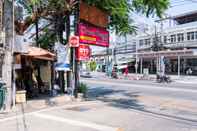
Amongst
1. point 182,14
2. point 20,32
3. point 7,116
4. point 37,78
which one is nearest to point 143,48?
point 182,14

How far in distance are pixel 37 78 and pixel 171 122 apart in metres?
11.5

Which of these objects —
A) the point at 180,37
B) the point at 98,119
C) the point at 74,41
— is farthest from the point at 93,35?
the point at 180,37

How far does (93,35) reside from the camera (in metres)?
20.3

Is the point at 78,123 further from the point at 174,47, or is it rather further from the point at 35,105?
the point at 174,47

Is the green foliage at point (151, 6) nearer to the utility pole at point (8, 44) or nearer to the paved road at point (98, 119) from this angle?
the paved road at point (98, 119)

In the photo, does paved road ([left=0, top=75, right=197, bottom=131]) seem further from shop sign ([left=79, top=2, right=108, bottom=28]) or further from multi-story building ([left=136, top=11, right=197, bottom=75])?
multi-story building ([left=136, top=11, right=197, bottom=75])

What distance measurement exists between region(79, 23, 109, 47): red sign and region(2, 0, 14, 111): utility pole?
4699 millimetres

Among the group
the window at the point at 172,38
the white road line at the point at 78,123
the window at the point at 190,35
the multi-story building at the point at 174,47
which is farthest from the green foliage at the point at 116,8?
the window at the point at 172,38

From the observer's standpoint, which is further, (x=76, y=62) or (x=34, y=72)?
(x=34, y=72)

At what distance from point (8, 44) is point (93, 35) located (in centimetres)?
600

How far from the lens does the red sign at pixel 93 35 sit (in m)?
19.5

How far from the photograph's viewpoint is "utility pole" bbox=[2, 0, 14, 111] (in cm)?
1516

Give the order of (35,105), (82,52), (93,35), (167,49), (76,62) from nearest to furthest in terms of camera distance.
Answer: (35,105), (82,52), (76,62), (93,35), (167,49)

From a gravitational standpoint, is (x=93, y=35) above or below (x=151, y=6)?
below
